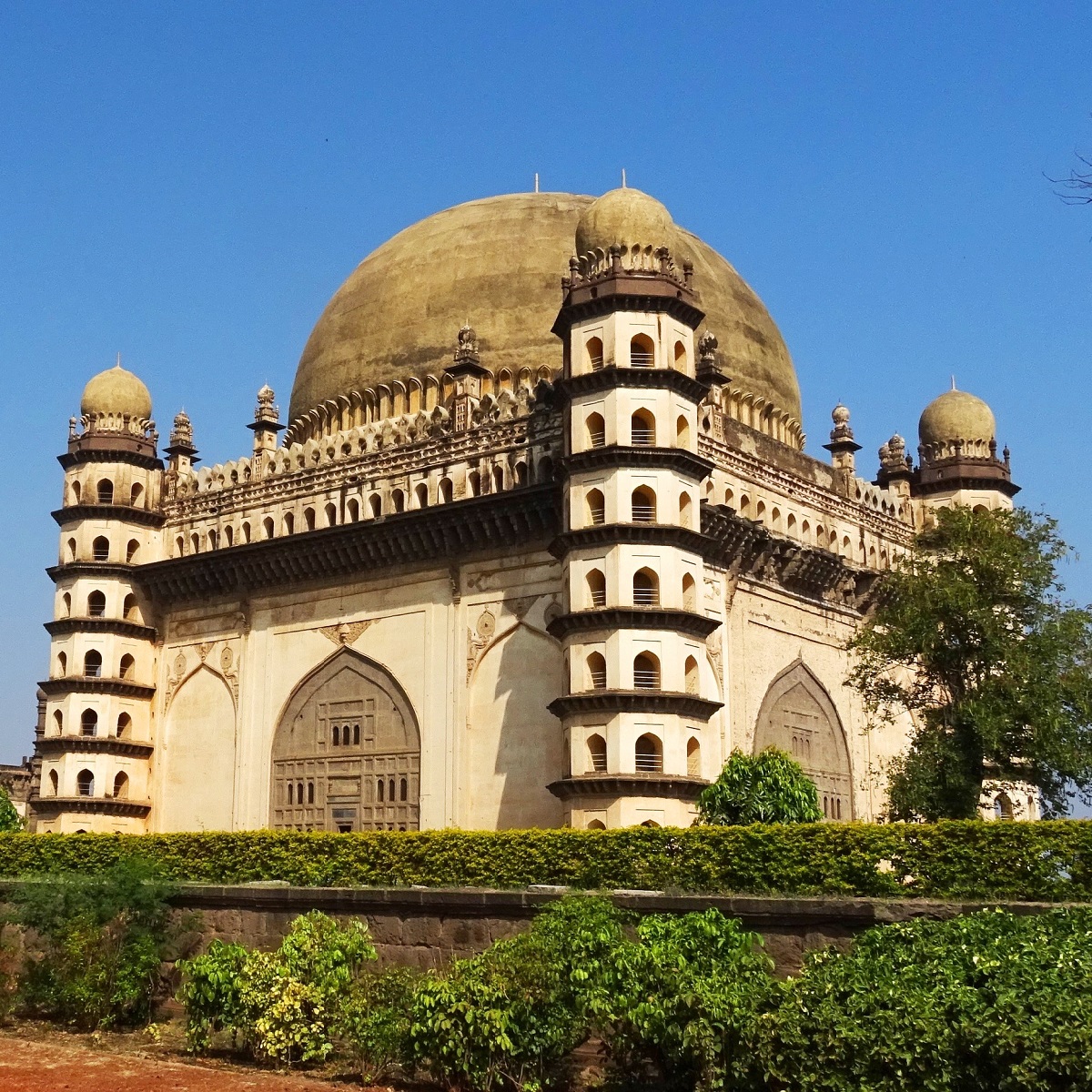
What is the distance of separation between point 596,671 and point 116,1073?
1340 cm

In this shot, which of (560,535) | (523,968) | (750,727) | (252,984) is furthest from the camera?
(750,727)

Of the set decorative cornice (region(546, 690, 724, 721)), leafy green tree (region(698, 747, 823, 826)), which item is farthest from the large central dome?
leafy green tree (region(698, 747, 823, 826))

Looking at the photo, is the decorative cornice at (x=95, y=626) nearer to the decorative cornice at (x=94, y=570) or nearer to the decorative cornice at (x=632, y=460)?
the decorative cornice at (x=94, y=570)

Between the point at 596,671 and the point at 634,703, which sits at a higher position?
the point at 596,671

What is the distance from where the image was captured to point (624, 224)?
92.2ft

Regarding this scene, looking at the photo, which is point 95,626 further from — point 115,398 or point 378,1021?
point 378,1021

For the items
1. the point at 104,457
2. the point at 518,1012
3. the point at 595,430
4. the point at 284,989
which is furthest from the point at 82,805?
the point at 518,1012

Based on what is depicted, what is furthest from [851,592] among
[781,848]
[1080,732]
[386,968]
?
[386,968]

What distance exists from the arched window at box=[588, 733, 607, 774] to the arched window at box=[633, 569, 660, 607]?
251 cm

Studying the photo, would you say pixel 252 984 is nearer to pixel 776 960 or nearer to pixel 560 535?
pixel 776 960

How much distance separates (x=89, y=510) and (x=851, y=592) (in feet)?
61.2

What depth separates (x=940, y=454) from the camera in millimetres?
37469

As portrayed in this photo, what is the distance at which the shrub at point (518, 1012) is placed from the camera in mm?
12727

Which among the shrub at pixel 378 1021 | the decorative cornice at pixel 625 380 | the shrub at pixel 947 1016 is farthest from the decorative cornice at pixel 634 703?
the shrub at pixel 947 1016
